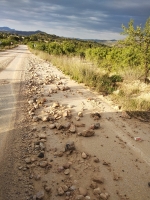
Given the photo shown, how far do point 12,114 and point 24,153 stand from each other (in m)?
1.90

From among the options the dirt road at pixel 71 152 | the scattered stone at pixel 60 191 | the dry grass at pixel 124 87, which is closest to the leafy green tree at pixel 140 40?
the dry grass at pixel 124 87

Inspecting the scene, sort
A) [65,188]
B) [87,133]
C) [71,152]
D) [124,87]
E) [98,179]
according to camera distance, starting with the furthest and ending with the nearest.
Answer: [124,87]
[87,133]
[71,152]
[98,179]
[65,188]

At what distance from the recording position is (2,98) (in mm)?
6496

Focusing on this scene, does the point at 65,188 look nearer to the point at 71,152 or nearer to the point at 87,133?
the point at 71,152

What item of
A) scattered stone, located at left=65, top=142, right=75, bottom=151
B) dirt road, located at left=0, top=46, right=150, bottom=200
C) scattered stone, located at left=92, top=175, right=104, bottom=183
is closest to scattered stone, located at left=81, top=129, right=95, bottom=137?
dirt road, located at left=0, top=46, right=150, bottom=200

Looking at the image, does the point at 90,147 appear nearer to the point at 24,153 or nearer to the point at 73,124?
the point at 73,124

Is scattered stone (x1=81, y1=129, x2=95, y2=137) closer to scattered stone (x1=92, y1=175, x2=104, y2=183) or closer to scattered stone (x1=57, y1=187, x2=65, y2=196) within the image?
scattered stone (x1=92, y1=175, x2=104, y2=183)

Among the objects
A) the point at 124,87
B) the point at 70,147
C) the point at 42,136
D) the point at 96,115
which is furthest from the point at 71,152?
the point at 124,87

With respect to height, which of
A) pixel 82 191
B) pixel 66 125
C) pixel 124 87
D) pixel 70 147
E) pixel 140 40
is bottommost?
pixel 82 191

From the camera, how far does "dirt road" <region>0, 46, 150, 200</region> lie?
2.94 m

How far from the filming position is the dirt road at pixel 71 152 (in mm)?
2941

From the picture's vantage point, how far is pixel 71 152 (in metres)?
3.83

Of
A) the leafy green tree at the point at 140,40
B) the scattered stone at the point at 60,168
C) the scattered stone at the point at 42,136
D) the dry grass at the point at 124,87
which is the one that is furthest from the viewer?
the leafy green tree at the point at 140,40

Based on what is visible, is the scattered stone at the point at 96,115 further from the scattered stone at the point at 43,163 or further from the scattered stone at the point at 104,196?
the scattered stone at the point at 104,196
